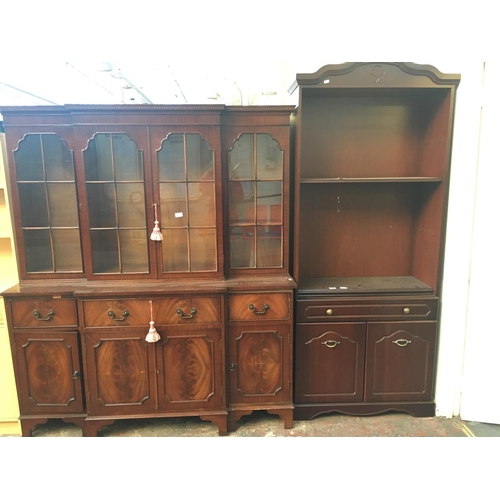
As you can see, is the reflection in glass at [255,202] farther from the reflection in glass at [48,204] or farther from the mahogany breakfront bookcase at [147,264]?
the reflection in glass at [48,204]

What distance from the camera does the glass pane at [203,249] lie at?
2125 millimetres

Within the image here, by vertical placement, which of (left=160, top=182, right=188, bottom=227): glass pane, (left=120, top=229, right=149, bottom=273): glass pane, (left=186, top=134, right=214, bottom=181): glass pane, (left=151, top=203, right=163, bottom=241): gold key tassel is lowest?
(left=120, top=229, right=149, bottom=273): glass pane

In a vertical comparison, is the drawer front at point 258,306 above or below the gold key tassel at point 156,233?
below

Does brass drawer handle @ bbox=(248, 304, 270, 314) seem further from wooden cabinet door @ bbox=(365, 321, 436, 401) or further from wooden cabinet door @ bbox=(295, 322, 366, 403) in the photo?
wooden cabinet door @ bbox=(365, 321, 436, 401)

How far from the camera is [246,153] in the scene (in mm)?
2094

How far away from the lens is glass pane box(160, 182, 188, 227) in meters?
2.06

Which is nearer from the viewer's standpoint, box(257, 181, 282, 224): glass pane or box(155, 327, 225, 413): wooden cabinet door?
box(155, 327, 225, 413): wooden cabinet door

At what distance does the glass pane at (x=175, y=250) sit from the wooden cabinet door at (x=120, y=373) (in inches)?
16.9

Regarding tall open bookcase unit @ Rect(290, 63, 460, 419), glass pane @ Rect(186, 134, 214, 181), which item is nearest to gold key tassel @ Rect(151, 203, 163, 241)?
glass pane @ Rect(186, 134, 214, 181)

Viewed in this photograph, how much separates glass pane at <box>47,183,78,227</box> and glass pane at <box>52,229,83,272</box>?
0.18ft

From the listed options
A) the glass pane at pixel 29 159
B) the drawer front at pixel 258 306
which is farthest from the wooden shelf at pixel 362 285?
the glass pane at pixel 29 159

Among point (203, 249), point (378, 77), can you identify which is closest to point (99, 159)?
point (203, 249)

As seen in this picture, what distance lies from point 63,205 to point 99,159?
380 millimetres
